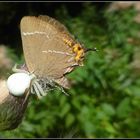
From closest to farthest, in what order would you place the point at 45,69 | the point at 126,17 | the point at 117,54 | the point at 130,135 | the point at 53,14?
the point at 45,69, the point at 130,135, the point at 117,54, the point at 126,17, the point at 53,14

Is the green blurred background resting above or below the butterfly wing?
below

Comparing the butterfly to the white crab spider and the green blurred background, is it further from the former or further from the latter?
the green blurred background

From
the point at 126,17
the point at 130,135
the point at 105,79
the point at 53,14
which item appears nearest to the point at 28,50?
the point at 130,135

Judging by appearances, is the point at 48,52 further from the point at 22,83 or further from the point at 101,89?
the point at 101,89

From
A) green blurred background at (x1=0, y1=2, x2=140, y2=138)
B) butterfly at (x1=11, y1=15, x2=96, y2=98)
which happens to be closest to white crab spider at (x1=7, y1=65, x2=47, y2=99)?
butterfly at (x1=11, y1=15, x2=96, y2=98)

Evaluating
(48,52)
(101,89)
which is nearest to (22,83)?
(48,52)

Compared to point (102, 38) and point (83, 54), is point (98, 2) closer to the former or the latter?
point (102, 38)
